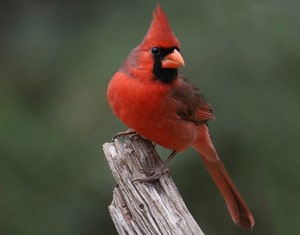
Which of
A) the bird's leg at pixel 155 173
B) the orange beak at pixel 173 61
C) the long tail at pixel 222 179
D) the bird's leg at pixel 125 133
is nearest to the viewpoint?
the bird's leg at pixel 155 173

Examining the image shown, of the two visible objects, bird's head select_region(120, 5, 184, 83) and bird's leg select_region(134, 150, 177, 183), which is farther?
bird's head select_region(120, 5, 184, 83)

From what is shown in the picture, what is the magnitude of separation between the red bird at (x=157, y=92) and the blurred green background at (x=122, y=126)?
11 centimetres

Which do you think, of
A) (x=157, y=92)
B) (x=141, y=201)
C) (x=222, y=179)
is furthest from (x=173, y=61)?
(x=222, y=179)

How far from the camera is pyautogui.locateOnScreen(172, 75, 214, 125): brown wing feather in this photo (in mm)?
4504

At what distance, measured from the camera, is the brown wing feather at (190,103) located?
4.50 meters

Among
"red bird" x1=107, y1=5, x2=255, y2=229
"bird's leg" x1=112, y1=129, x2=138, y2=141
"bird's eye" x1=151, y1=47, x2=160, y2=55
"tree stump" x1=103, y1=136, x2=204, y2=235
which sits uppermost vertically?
"bird's eye" x1=151, y1=47, x2=160, y2=55

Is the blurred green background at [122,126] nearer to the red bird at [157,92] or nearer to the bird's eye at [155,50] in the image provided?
the red bird at [157,92]

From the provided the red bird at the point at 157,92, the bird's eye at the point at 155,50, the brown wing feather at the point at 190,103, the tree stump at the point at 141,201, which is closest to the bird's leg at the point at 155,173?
the tree stump at the point at 141,201

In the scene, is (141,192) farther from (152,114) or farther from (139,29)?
(139,29)

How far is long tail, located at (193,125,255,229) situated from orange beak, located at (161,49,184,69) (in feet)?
1.73

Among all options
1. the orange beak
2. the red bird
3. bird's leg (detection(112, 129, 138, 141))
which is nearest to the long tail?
the red bird

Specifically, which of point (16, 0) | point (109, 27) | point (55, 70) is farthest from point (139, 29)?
point (16, 0)

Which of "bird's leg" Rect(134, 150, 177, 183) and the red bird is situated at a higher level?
the red bird

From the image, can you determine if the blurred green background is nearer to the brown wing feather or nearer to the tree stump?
the brown wing feather
